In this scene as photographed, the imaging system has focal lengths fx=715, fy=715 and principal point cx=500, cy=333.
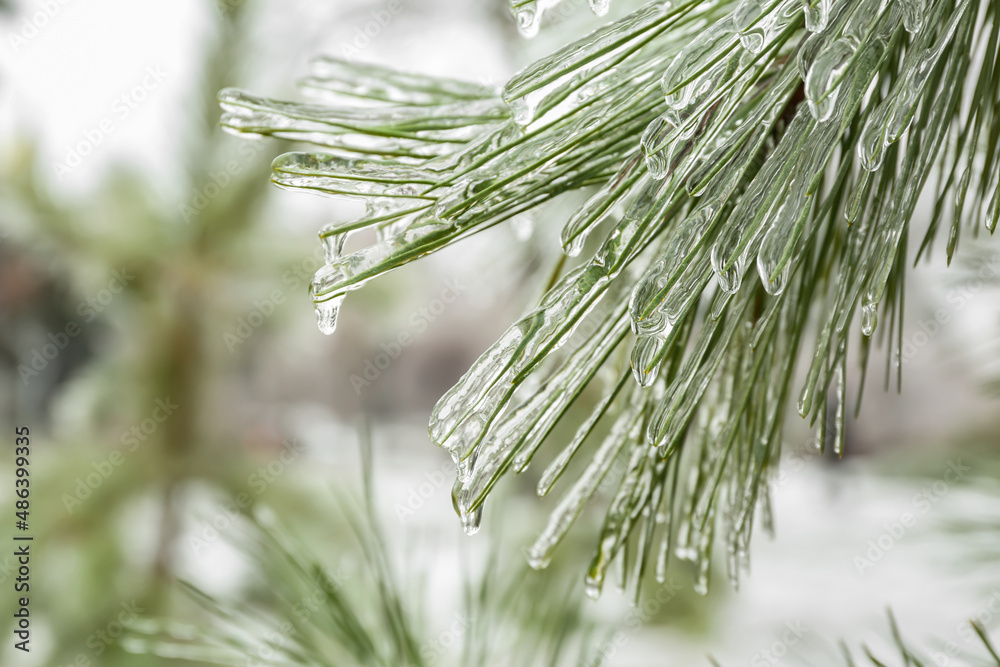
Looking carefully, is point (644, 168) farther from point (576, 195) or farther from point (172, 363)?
point (172, 363)

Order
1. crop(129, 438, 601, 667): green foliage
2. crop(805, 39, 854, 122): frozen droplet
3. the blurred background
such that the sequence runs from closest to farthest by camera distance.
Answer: crop(805, 39, 854, 122): frozen droplet < crop(129, 438, 601, 667): green foliage < the blurred background

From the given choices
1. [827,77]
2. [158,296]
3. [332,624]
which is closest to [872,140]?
[827,77]

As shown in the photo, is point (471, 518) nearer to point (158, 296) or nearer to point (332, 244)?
point (332, 244)

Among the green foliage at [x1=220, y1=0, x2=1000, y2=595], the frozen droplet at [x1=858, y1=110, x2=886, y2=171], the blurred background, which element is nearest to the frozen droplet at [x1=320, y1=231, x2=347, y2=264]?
the green foliage at [x1=220, y1=0, x2=1000, y2=595]

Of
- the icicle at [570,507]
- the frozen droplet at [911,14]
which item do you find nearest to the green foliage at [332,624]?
the icicle at [570,507]

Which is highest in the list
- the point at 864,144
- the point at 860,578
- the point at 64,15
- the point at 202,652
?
the point at 64,15

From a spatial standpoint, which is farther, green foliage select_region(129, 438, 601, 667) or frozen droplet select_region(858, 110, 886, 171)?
green foliage select_region(129, 438, 601, 667)

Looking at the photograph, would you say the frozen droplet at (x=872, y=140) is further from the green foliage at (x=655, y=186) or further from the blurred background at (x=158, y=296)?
the blurred background at (x=158, y=296)

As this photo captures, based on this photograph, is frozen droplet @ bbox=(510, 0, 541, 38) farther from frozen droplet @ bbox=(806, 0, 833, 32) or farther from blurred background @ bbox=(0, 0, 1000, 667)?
blurred background @ bbox=(0, 0, 1000, 667)

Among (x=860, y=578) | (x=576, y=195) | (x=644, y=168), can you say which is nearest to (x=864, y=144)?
(x=644, y=168)
